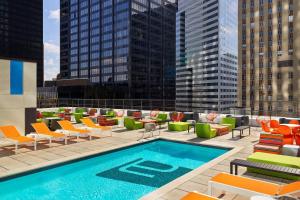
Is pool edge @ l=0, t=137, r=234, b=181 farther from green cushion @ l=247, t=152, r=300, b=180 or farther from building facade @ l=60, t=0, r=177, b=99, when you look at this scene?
building facade @ l=60, t=0, r=177, b=99

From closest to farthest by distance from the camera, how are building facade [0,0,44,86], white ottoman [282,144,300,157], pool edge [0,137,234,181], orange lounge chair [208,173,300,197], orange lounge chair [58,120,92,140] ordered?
1. orange lounge chair [208,173,300,197]
2. pool edge [0,137,234,181]
3. white ottoman [282,144,300,157]
4. orange lounge chair [58,120,92,140]
5. building facade [0,0,44,86]

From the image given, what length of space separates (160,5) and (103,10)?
28.5 metres

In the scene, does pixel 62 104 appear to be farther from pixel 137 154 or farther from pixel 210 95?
pixel 210 95

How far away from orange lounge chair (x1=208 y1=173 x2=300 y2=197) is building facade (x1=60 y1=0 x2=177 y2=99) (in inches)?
4177

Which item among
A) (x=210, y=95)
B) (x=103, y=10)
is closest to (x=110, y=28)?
(x=103, y=10)

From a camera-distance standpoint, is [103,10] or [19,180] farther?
[103,10]

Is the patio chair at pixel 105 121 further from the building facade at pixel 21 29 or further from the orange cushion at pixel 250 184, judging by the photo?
the building facade at pixel 21 29

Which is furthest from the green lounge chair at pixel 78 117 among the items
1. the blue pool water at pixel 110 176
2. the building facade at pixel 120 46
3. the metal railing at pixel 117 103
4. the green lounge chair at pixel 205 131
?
the building facade at pixel 120 46

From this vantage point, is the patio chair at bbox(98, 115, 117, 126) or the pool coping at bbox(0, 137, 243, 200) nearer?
the pool coping at bbox(0, 137, 243, 200)

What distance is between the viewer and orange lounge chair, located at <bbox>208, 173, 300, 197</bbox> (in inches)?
198

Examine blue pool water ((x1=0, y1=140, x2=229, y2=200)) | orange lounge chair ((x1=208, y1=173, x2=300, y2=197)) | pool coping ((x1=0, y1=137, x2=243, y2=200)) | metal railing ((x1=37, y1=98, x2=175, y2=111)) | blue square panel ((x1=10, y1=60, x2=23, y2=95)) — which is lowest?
blue pool water ((x1=0, y1=140, x2=229, y2=200))

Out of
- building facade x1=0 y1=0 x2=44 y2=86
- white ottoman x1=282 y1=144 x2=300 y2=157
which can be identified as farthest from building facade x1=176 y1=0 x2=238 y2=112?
white ottoman x1=282 y1=144 x2=300 y2=157

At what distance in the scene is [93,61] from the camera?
12338cm

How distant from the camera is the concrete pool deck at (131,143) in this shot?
6.72 meters
